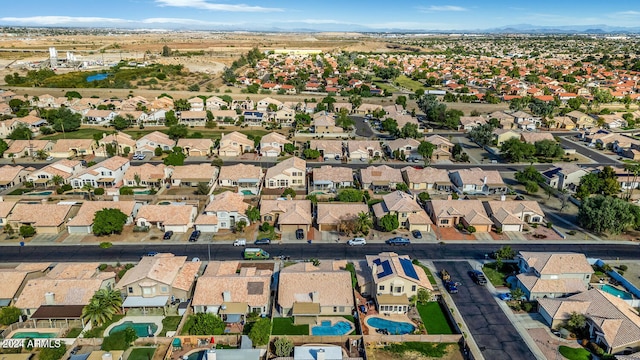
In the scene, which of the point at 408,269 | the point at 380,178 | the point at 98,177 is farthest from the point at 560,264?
the point at 98,177

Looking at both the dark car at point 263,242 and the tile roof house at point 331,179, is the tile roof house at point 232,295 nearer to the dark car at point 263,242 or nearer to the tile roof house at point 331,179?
the dark car at point 263,242

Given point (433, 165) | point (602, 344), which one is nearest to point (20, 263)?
point (602, 344)

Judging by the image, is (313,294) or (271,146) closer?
(313,294)

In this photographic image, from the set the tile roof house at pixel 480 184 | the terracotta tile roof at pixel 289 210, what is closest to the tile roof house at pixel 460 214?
the tile roof house at pixel 480 184

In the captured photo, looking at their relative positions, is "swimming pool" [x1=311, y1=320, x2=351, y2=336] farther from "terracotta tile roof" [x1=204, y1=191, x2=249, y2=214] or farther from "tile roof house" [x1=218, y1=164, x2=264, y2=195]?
"tile roof house" [x1=218, y1=164, x2=264, y2=195]

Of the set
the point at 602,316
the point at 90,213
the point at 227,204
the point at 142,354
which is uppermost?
the point at 227,204

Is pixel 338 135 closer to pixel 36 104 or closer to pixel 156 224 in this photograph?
pixel 156 224

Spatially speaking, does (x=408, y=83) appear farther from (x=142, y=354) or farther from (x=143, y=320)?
(x=142, y=354)
